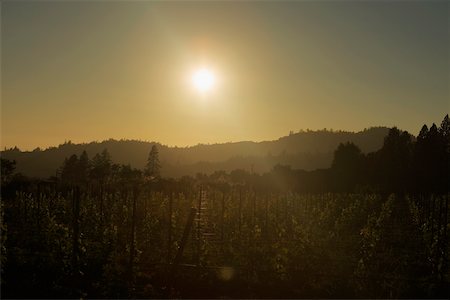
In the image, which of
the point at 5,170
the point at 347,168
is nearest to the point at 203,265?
the point at 5,170

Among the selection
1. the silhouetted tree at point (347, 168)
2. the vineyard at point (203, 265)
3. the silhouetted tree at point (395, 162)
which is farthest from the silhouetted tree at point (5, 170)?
the silhouetted tree at point (347, 168)

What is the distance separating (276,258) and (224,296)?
300 centimetres

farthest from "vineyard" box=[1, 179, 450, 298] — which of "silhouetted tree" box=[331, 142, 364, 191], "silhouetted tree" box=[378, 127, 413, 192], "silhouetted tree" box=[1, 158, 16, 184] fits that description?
"silhouetted tree" box=[331, 142, 364, 191]

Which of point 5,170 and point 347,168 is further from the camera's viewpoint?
point 347,168

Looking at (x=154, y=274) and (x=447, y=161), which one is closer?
(x=154, y=274)

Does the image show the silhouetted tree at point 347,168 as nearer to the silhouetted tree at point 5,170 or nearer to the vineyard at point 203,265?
the silhouetted tree at point 5,170

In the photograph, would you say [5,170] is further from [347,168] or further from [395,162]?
[347,168]

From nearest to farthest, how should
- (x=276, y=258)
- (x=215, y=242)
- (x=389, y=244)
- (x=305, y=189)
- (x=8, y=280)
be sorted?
(x=8, y=280) → (x=276, y=258) → (x=215, y=242) → (x=389, y=244) → (x=305, y=189)

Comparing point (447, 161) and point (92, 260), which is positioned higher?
point (447, 161)

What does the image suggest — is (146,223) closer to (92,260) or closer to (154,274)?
(92,260)

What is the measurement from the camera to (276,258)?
15.1m

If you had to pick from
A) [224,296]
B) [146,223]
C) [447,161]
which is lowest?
[224,296]

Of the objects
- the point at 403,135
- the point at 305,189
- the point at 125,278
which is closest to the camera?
the point at 125,278

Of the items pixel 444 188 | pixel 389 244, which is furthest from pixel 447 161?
pixel 389 244
